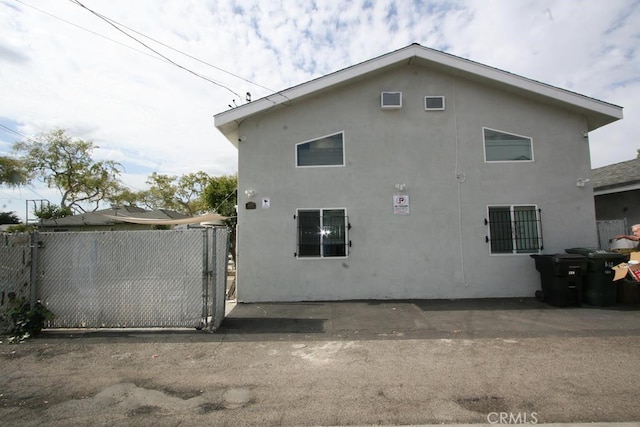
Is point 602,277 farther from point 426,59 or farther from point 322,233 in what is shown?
point 426,59

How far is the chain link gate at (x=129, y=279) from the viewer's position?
614 centimetres

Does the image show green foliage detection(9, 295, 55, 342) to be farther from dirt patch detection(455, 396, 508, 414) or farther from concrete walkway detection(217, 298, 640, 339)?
dirt patch detection(455, 396, 508, 414)

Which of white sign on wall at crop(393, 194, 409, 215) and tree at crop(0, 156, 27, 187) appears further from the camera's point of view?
tree at crop(0, 156, 27, 187)

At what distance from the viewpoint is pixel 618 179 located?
11445 mm

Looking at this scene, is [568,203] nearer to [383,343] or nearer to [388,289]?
[388,289]

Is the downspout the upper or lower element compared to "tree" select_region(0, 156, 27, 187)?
lower

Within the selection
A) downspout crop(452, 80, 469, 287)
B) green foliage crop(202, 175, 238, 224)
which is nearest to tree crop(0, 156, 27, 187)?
green foliage crop(202, 175, 238, 224)

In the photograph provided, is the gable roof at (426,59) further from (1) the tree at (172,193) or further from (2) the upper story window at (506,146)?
(1) the tree at (172,193)

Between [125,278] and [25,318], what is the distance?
1606 millimetres

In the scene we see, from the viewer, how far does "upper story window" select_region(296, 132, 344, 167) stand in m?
8.95

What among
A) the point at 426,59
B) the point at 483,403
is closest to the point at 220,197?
the point at 426,59

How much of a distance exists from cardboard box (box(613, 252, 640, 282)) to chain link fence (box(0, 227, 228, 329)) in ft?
26.3

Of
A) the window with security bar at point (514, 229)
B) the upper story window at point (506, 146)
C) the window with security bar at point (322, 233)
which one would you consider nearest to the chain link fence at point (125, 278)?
the window with security bar at point (322, 233)

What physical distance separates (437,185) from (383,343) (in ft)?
15.6
